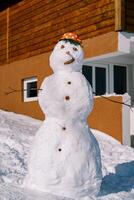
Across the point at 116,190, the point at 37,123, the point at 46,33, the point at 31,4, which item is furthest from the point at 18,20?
the point at 116,190

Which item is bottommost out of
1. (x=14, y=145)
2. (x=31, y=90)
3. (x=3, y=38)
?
(x=14, y=145)

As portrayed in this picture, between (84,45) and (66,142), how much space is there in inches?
261

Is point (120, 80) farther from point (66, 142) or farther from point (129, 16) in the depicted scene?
point (66, 142)

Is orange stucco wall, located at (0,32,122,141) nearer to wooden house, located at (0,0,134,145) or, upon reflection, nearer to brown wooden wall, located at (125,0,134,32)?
wooden house, located at (0,0,134,145)

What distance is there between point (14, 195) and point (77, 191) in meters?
0.96

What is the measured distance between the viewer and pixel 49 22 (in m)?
14.8

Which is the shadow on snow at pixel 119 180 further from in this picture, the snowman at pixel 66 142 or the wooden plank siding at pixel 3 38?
the wooden plank siding at pixel 3 38

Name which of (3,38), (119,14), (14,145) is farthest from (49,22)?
(14,145)

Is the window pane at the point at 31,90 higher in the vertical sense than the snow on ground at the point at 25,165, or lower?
higher

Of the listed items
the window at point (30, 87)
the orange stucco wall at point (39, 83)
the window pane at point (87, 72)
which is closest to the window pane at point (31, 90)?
the window at point (30, 87)

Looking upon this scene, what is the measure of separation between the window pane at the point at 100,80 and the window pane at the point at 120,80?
1.29 ft

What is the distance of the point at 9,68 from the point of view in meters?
17.1

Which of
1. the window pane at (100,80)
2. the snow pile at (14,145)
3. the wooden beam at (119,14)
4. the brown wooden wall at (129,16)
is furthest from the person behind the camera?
the window pane at (100,80)

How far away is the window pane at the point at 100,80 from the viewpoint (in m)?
13.9
